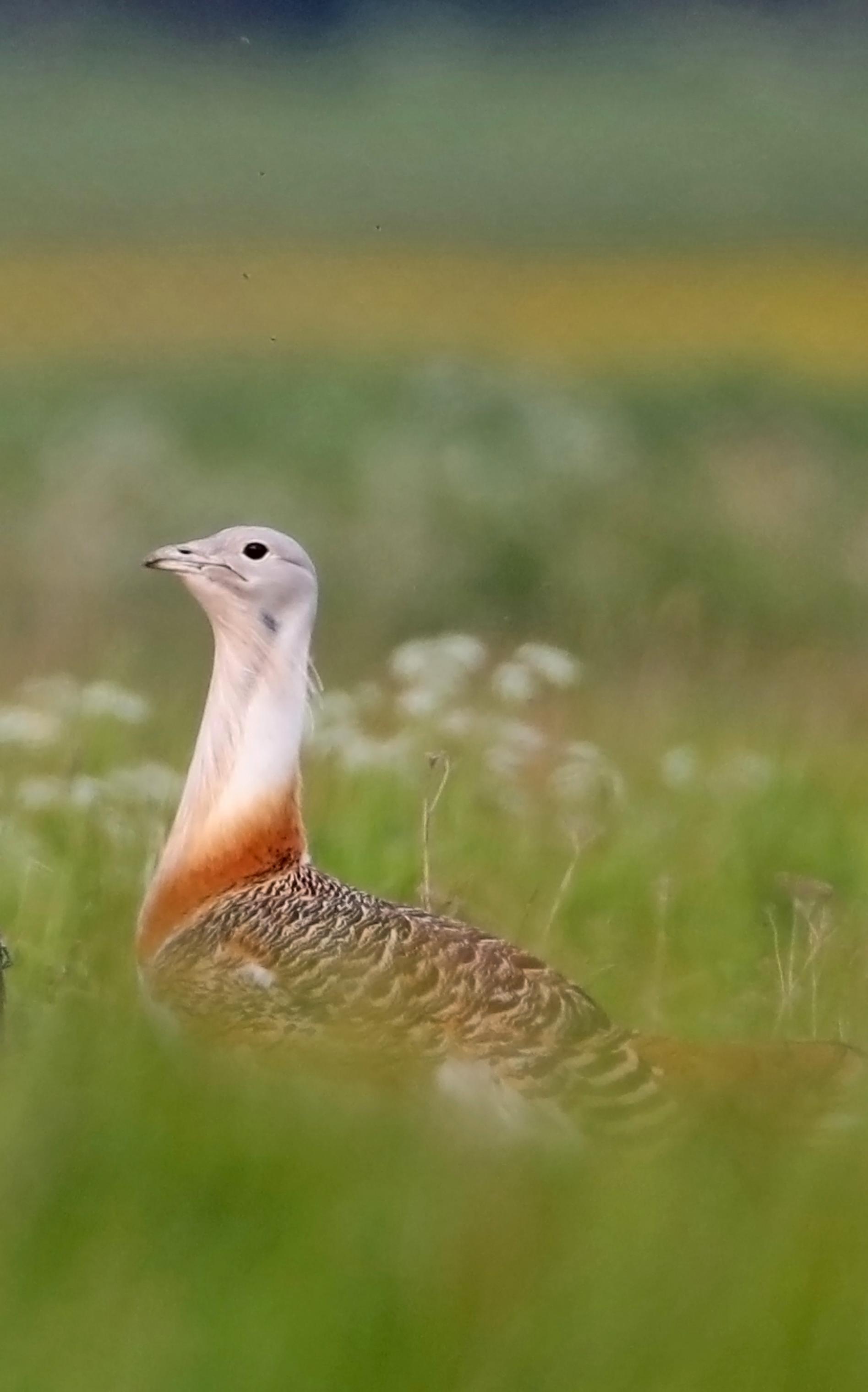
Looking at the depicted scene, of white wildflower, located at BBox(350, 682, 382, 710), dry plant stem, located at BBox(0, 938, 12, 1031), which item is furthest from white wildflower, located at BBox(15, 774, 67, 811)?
white wildflower, located at BBox(350, 682, 382, 710)

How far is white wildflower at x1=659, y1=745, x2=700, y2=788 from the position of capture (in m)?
2.65

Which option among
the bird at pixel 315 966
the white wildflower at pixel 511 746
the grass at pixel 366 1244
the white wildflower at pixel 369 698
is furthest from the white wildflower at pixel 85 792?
the grass at pixel 366 1244

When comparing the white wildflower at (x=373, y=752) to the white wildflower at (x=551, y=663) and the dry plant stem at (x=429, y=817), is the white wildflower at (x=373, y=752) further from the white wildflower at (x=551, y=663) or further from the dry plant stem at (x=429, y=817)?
the white wildflower at (x=551, y=663)

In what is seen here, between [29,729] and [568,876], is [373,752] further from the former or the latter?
[29,729]

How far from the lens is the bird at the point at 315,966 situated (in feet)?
6.63

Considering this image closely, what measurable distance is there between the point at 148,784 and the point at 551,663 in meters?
0.52

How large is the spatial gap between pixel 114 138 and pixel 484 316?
0.52 meters

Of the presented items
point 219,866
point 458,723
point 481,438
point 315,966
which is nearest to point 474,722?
point 458,723

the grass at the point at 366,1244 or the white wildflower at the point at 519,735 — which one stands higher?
the white wildflower at the point at 519,735

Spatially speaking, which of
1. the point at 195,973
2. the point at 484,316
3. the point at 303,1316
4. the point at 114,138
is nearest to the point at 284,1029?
the point at 195,973

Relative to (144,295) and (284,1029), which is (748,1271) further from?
(144,295)

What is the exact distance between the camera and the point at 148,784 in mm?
2568

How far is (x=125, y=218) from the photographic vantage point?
2.67 m

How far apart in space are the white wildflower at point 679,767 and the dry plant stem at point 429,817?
0.91 feet
